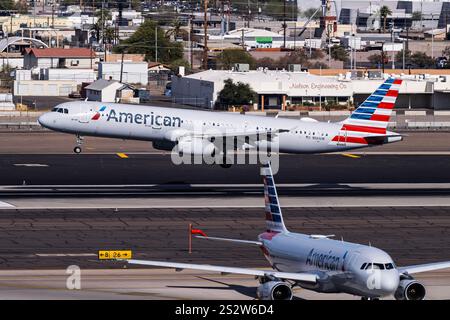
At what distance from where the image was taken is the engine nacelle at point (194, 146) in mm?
74500

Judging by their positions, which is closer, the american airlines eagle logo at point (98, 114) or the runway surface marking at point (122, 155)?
the american airlines eagle logo at point (98, 114)

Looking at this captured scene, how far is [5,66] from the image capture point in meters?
194

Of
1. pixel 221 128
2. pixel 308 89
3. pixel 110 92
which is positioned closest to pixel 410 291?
pixel 221 128

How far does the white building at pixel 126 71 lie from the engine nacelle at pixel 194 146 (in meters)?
93.1

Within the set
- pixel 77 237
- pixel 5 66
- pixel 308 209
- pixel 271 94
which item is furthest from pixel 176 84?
pixel 77 237

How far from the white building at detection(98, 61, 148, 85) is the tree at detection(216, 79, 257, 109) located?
34.7 metres

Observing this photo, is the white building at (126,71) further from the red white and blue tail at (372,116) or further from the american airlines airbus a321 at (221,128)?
the red white and blue tail at (372,116)

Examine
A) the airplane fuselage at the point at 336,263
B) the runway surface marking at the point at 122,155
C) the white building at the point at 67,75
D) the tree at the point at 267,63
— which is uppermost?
the airplane fuselage at the point at 336,263

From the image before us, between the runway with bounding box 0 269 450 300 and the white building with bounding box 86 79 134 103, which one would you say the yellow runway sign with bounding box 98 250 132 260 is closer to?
the runway with bounding box 0 269 450 300

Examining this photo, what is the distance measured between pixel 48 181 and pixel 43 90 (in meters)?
93.1

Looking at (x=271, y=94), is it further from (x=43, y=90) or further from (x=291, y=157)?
(x=291, y=157)

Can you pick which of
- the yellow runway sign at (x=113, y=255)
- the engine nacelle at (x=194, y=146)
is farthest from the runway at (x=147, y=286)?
the engine nacelle at (x=194, y=146)

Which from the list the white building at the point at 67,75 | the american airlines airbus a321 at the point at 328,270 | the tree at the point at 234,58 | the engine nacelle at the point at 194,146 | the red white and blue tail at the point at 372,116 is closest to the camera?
the american airlines airbus a321 at the point at 328,270

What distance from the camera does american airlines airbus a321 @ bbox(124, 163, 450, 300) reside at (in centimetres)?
3319
